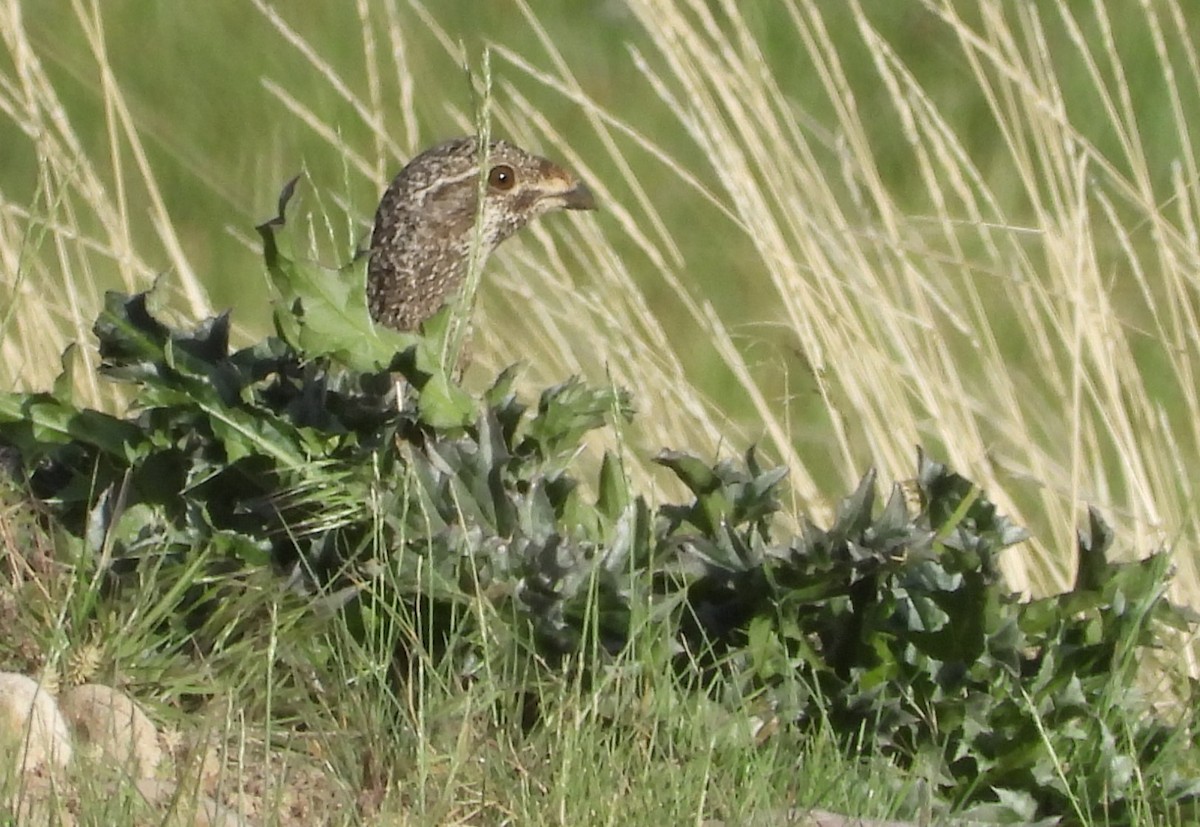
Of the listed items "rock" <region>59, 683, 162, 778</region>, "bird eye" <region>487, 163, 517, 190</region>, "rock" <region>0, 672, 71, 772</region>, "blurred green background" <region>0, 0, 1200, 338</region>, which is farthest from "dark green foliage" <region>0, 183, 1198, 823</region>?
"blurred green background" <region>0, 0, 1200, 338</region>

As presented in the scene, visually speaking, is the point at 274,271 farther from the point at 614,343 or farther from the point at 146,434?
the point at 614,343

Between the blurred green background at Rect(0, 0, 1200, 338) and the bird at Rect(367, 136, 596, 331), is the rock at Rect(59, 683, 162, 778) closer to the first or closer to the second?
the bird at Rect(367, 136, 596, 331)

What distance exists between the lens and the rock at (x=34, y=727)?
3.10m

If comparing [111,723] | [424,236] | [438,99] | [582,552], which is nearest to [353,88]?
[438,99]

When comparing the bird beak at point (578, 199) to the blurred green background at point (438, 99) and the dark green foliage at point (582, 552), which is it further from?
the blurred green background at point (438, 99)

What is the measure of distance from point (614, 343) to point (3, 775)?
280 cm

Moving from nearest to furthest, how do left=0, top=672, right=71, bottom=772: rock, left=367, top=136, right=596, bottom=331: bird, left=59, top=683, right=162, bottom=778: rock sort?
left=0, top=672, right=71, bottom=772: rock → left=59, top=683, right=162, bottom=778: rock → left=367, top=136, right=596, bottom=331: bird

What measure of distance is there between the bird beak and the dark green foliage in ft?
3.77

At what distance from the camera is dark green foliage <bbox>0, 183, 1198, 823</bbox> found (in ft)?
11.8

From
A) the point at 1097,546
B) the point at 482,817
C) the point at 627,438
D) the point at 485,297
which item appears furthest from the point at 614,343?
the point at 482,817

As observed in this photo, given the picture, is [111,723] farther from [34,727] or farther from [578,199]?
[578,199]

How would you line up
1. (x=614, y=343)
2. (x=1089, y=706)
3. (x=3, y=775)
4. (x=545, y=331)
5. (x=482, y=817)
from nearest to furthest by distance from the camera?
(x=3, y=775)
(x=482, y=817)
(x=1089, y=706)
(x=614, y=343)
(x=545, y=331)

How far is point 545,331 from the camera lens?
6.25 metres

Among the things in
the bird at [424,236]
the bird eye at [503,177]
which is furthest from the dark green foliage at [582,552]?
the bird eye at [503,177]
